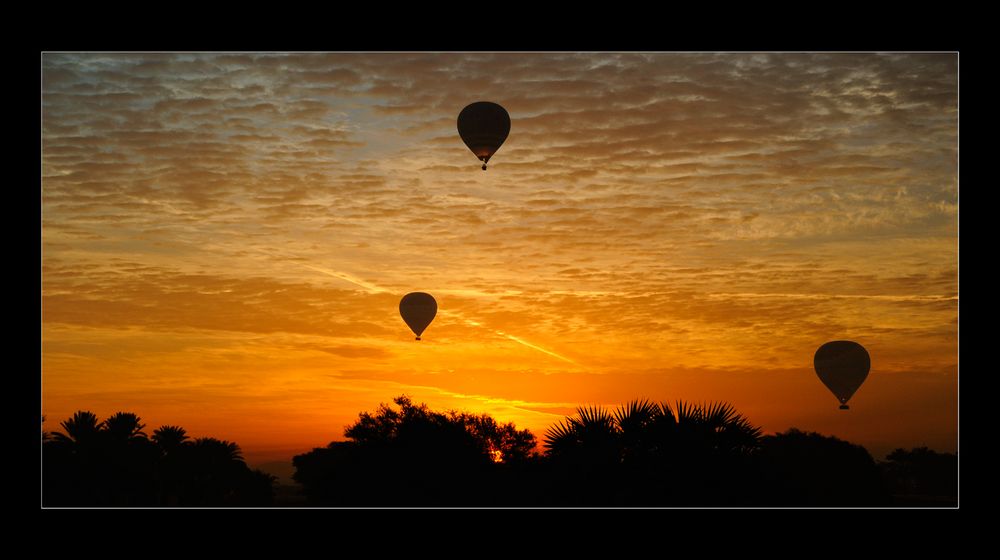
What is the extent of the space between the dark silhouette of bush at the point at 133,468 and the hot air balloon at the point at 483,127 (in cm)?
2088

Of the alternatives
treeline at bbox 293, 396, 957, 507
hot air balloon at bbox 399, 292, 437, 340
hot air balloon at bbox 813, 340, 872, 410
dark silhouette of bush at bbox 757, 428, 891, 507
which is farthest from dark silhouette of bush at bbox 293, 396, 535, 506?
hot air balloon at bbox 813, 340, 872, 410

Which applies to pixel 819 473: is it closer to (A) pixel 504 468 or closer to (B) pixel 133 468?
(A) pixel 504 468

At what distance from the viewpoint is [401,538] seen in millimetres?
13289

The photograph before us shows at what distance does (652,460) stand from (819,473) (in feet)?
75.5

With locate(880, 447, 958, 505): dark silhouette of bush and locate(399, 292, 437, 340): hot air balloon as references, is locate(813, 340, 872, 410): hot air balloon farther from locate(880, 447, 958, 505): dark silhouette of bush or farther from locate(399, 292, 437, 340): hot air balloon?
locate(880, 447, 958, 505): dark silhouette of bush

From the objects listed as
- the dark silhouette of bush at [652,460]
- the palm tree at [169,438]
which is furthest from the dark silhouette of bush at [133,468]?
the dark silhouette of bush at [652,460]

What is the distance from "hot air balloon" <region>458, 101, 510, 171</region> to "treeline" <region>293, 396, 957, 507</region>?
1137 cm

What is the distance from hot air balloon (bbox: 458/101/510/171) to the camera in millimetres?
40719

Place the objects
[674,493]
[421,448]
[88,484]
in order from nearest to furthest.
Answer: [674,493] → [421,448] → [88,484]

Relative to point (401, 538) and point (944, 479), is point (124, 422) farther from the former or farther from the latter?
point (944, 479)

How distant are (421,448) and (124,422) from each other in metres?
16.8

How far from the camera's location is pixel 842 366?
51.5 meters

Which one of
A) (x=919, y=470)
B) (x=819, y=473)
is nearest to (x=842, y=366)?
(x=819, y=473)
